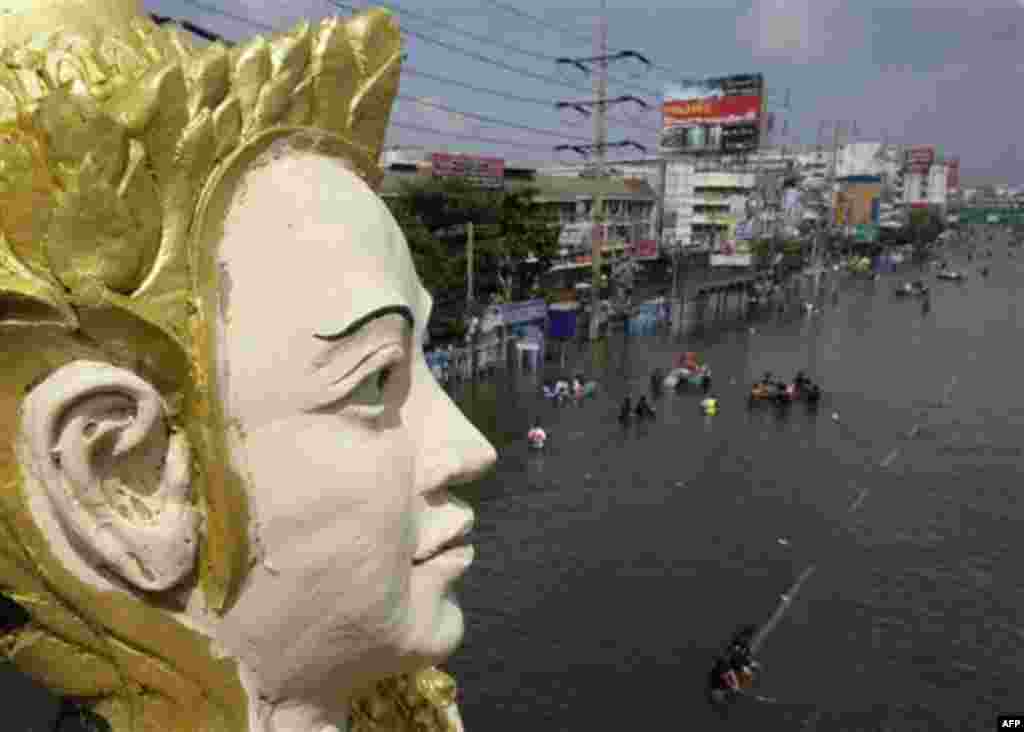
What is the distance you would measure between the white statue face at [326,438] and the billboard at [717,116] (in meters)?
75.5

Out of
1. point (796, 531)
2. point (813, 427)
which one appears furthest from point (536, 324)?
point (796, 531)

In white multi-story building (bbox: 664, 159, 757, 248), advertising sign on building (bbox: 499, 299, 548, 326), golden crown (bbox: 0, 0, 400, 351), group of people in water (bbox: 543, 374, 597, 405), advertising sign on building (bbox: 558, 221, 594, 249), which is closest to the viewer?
golden crown (bbox: 0, 0, 400, 351)

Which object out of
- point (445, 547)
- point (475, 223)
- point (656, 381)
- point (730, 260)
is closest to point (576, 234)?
point (730, 260)

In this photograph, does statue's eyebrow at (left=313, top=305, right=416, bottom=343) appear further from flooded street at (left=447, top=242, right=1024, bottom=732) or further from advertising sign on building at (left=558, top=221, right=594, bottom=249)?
advertising sign on building at (left=558, top=221, right=594, bottom=249)

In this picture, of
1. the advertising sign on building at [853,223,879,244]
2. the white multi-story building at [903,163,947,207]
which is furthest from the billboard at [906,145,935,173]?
the advertising sign on building at [853,223,879,244]

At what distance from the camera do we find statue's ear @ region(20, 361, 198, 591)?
1633 millimetres

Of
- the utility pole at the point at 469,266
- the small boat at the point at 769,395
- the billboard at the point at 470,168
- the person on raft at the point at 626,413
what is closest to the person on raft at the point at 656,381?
the small boat at the point at 769,395

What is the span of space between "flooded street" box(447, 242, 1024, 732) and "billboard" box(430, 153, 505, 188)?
30.7ft

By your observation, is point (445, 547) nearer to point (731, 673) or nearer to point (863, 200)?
point (731, 673)

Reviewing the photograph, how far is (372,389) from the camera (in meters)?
1.83

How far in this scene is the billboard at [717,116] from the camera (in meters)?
71.9

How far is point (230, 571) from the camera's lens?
179 cm

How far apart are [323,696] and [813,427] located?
25.8 meters

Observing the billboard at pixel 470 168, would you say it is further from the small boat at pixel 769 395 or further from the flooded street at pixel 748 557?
the small boat at pixel 769 395
